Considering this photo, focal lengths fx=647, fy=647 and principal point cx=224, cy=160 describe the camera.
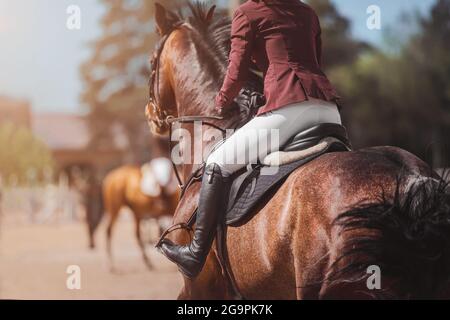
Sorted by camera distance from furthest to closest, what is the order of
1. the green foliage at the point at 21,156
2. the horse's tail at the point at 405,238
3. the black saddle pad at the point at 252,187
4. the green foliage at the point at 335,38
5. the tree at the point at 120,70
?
the green foliage at the point at 21,156 → the tree at the point at 120,70 → the green foliage at the point at 335,38 → the black saddle pad at the point at 252,187 → the horse's tail at the point at 405,238

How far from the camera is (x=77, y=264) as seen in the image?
835 centimetres

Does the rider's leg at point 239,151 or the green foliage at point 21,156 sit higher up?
the rider's leg at point 239,151

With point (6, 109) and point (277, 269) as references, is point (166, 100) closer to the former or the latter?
point (277, 269)

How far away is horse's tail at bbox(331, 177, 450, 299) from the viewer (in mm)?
2326

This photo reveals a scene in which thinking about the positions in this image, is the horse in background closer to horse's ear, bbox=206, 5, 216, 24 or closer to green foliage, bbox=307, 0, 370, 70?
green foliage, bbox=307, 0, 370, 70

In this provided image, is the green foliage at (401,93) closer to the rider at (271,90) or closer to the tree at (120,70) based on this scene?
the tree at (120,70)

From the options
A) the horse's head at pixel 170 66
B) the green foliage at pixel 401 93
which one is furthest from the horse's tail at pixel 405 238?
the green foliage at pixel 401 93

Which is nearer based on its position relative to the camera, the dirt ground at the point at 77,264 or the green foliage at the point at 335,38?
the dirt ground at the point at 77,264

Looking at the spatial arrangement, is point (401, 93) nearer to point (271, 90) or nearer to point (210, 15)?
point (210, 15)

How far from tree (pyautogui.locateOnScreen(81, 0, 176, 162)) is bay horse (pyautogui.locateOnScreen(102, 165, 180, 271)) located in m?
2.49

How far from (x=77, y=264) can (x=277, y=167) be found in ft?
20.0

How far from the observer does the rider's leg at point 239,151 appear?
286cm

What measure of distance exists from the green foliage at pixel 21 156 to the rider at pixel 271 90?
12.3 meters

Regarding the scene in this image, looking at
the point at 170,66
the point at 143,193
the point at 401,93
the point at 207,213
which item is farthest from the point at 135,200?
the point at 207,213
